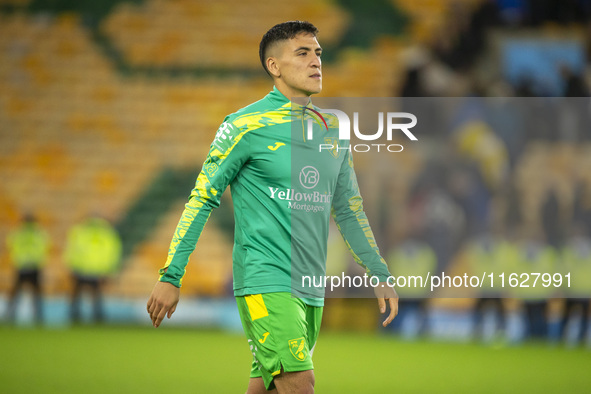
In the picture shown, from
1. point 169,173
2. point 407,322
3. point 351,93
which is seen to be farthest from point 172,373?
point 351,93

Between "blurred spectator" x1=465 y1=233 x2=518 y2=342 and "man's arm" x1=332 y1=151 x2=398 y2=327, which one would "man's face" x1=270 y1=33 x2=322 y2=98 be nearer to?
"man's arm" x1=332 y1=151 x2=398 y2=327

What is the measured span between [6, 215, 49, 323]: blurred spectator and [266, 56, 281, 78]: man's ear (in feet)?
32.0

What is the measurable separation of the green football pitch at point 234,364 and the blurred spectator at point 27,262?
1.45 metres

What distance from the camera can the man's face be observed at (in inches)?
129

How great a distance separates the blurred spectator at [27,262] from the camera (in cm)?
1223

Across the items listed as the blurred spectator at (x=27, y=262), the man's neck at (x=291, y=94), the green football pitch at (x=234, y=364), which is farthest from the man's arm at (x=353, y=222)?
the blurred spectator at (x=27, y=262)

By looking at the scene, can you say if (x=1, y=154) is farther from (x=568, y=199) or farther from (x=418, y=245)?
(x=568, y=199)

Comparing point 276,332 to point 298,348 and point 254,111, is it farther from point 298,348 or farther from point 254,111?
point 254,111

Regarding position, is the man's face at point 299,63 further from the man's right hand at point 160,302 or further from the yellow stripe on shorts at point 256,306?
the man's right hand at point 160,302

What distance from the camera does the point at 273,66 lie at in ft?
11.0

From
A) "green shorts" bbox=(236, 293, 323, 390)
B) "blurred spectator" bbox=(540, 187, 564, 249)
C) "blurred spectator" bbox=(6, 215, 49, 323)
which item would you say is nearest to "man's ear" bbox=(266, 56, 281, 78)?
"green shorts" bbox=(236, 293, 323, 390)

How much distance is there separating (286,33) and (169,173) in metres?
10.2

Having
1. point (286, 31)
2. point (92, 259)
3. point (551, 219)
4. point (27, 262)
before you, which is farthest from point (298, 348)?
point (27, 262)

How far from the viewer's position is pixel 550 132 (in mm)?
11398
